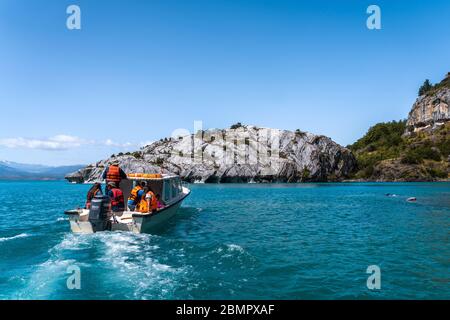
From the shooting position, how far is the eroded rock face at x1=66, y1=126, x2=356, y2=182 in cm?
16250

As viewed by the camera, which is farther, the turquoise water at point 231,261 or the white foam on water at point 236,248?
the white foam on water at point 236,248

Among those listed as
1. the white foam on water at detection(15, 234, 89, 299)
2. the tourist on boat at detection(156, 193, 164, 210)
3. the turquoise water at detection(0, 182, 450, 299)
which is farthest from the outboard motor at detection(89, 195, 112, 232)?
the tourist on boat at detection(156, 193, 164, 210)

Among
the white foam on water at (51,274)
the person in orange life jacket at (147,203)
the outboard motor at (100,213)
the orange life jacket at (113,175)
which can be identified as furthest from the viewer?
the orange life jacket at (113,175)

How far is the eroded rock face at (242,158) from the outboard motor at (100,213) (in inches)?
5155

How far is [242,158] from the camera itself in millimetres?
172125

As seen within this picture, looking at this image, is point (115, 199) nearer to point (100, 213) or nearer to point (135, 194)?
A: point (135, 194)

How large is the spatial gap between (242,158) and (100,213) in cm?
14900

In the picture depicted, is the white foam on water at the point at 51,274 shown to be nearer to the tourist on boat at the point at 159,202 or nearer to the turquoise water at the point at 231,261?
the turquoise water at the point at 231,261

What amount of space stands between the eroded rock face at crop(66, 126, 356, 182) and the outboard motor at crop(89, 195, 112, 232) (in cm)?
13094

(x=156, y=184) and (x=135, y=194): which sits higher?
(x=156, y=184)

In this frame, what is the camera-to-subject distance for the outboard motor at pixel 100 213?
2422 cm
